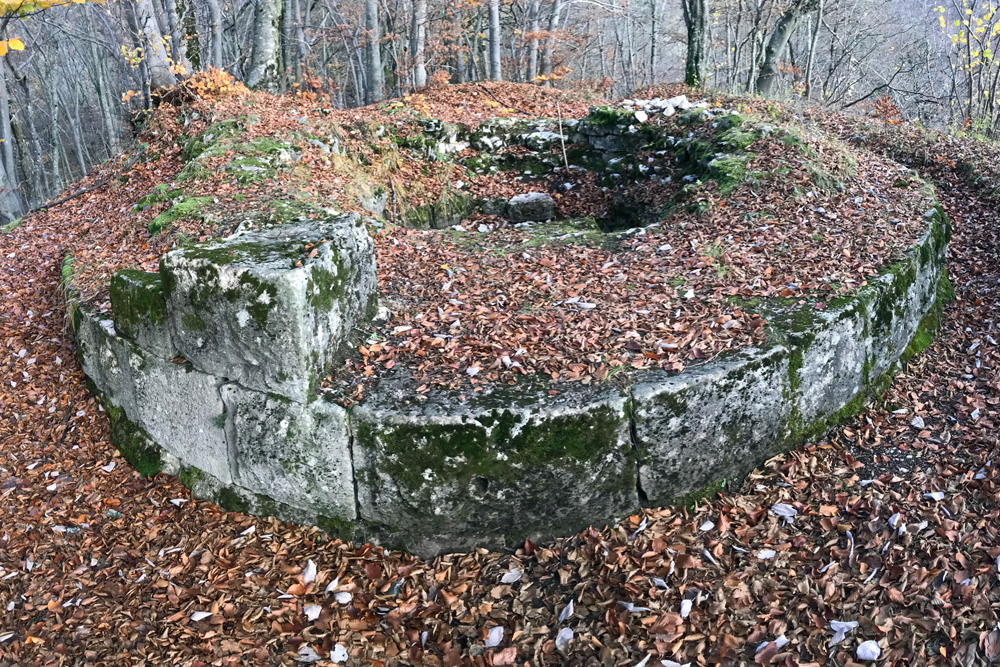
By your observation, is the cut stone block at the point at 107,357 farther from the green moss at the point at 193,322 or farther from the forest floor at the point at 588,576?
the green moss at the point at 193,322

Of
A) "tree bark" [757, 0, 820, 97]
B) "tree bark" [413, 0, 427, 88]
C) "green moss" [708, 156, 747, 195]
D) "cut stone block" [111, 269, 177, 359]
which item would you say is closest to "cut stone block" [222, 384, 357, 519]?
"cut stone block" [111, 269, 177, 359]

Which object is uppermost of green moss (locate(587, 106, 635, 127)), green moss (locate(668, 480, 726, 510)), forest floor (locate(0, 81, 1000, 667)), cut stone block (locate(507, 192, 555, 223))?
green moss (locate(587, 106, 635, 127))

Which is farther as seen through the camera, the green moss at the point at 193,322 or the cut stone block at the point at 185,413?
the cut stone block at the point at 185,413

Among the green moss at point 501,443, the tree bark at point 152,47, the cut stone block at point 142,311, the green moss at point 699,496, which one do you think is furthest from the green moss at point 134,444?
the tree bark at point 152,47

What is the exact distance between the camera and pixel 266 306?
3562mm

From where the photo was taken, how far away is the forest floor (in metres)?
3.02

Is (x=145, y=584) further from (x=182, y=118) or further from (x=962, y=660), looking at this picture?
(x=182, y=118)

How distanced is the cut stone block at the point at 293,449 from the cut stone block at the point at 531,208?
18.4 ft

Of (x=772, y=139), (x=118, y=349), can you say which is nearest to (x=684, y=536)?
(x=118, y=349)

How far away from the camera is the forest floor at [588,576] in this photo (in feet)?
9.91

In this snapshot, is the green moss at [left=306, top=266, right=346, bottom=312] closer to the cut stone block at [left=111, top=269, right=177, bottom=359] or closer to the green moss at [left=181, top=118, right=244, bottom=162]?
the cut stone block at [left=111, top=269, right=177, bottom=359]

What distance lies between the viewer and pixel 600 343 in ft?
13.3

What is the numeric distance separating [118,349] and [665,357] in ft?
13.2

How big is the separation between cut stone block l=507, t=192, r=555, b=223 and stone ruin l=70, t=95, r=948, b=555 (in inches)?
181
